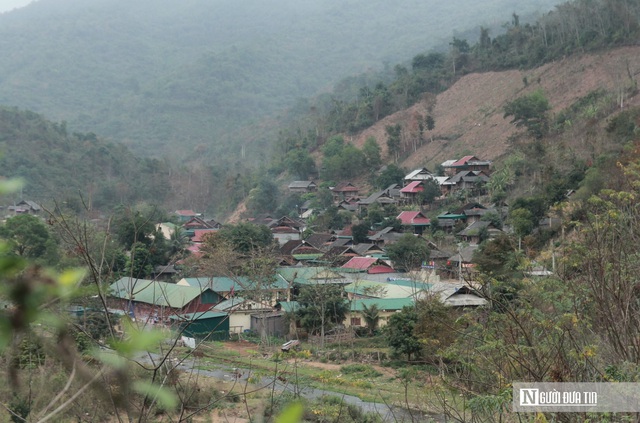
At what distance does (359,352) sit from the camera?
16062mm

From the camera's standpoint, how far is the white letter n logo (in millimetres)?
4035

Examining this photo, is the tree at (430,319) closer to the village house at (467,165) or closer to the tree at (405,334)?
the tree at (405,334)

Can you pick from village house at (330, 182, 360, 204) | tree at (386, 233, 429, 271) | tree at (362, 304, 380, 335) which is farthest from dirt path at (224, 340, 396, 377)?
village house at (330, 182, 360, 204)

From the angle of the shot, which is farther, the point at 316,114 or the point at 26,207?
the point at 316,114

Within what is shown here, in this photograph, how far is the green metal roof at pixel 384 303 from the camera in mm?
18109

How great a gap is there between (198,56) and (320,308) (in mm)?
103437

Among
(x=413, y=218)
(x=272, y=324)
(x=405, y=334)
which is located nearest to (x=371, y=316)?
(x=272, y=324)

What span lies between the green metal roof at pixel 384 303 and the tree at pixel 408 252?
14.5ft

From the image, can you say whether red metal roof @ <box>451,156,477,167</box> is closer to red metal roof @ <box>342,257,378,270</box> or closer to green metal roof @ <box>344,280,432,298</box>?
red metal roof @ <box>342,257,378,270</box>

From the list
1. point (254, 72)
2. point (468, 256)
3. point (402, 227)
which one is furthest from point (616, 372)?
point (254, 72)

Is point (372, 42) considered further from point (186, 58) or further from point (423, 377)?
point (423, 377)

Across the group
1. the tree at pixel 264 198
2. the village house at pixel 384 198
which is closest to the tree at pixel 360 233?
the village house at pixel 384 198

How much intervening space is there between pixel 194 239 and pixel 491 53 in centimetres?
2252

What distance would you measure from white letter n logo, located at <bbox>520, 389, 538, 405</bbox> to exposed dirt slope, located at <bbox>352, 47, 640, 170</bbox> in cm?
2936
